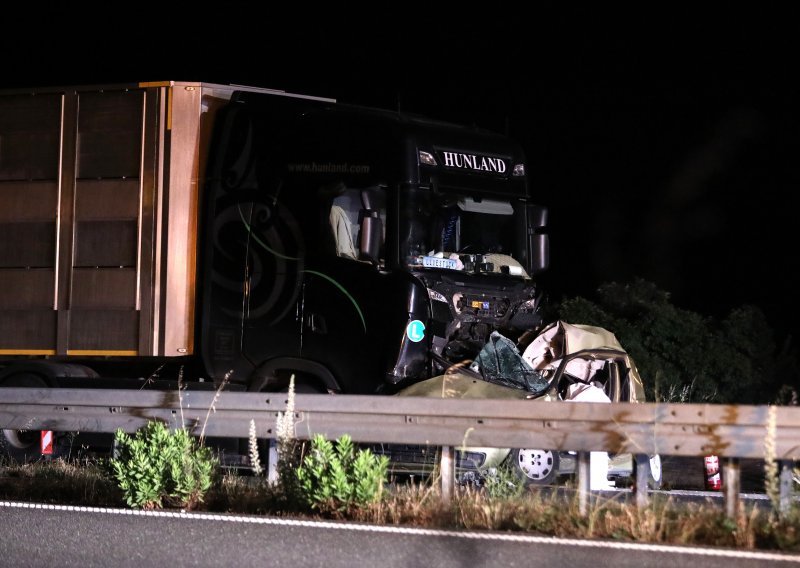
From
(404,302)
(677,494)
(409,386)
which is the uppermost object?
(404,302)

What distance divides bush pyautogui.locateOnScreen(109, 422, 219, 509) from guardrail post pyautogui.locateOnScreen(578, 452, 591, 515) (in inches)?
100

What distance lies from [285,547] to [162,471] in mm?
1608

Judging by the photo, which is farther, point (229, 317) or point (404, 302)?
point (229, 317)

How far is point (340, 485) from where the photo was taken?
832cm

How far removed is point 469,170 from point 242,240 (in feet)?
7.66

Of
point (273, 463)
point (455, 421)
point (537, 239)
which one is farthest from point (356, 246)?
point (455, 421)

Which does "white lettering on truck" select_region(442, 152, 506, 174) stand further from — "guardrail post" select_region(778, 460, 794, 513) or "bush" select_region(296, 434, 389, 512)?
"guardrail post" select_region(778, 460, 794, 513)

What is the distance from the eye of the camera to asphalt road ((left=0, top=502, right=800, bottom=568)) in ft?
23.4

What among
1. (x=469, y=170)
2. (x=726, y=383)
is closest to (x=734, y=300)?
(x=726, y=383)

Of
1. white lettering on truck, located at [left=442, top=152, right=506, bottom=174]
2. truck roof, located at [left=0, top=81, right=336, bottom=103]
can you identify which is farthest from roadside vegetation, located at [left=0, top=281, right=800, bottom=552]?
truck roof, located at [left=0, top=81, right=336, bottom=103]

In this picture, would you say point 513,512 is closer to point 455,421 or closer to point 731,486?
point 455,421

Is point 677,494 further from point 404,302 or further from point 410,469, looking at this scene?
point 404,302

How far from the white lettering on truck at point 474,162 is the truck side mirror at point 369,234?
0.98m

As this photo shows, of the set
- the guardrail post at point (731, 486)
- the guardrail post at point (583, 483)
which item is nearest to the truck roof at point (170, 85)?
the guardrail post at point (583, 483)
